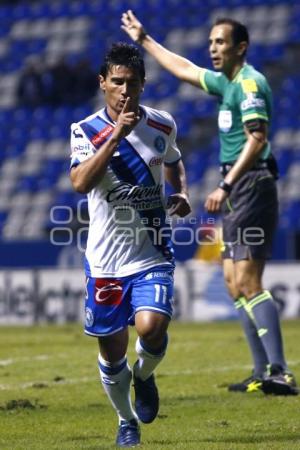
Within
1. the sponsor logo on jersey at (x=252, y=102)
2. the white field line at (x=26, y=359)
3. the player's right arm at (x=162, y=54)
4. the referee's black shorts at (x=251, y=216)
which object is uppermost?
the player's right arm at (x=162, y=54)

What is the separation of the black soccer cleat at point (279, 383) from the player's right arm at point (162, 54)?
215 cm

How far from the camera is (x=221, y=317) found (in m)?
17.2

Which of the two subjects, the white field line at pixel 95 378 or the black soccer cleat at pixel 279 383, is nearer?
the black soccer cleat at pixel 279 383

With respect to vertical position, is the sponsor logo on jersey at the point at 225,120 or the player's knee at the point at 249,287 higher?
the sponsor logo on jersey at the point at 225,120

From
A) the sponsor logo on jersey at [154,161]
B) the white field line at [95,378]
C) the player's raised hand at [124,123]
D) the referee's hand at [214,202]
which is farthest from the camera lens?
the white field line at [95,378]

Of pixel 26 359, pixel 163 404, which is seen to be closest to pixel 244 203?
pixel 163 404

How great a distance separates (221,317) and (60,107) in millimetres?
11398

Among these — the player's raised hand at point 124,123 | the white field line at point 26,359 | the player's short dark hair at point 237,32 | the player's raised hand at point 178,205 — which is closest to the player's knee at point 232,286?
the player's short dark hair at point 237,32

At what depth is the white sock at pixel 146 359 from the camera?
5688mm

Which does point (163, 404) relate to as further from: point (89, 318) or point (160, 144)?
point (160, 144)

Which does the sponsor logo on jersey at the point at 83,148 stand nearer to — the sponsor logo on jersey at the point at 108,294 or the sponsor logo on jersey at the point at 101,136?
the sponsor logo on jersey at the point at 101,136

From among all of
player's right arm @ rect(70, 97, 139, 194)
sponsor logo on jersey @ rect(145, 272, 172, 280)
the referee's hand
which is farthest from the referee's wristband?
player's right arm @ rect(70, 97, 139, 194)

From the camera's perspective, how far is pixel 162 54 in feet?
27.0

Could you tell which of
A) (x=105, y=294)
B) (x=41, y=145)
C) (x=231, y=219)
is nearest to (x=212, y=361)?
(x=231, y=219)
